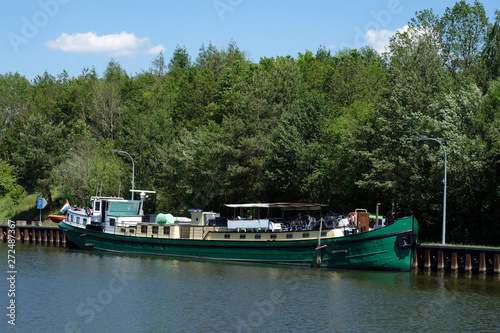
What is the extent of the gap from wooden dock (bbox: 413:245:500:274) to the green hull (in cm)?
230

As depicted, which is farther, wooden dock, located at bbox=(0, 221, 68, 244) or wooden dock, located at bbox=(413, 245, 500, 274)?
wooden dock, located at bbox=(0, 221, 68, 244)

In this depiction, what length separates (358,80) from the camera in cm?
8331

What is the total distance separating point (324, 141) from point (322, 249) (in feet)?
76.2

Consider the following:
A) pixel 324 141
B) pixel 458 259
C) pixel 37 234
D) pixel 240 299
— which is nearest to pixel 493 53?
pixel 324 141

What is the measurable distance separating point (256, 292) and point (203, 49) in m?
113

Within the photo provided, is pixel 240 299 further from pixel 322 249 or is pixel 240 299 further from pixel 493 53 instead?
pixel 493 53

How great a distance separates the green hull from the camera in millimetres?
42406

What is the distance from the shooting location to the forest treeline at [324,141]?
51.5 meters

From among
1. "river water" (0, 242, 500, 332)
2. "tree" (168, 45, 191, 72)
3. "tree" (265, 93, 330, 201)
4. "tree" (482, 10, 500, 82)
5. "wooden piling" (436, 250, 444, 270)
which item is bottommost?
"river water" (0, 242, 500, 332)

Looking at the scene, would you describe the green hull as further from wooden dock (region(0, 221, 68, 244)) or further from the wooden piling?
wooden dock (region(0, 221, 68, 244))

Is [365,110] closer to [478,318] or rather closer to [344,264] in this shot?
[344,264]

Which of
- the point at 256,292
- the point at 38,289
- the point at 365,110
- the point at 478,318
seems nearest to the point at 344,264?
the point at 256,292

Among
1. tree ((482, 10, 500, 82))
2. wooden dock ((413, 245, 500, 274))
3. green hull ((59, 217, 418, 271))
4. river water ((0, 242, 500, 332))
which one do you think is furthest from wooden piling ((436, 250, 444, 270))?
tree ((482, 10, 500, 82))

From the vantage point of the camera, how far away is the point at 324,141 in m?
Answer: 66.2
